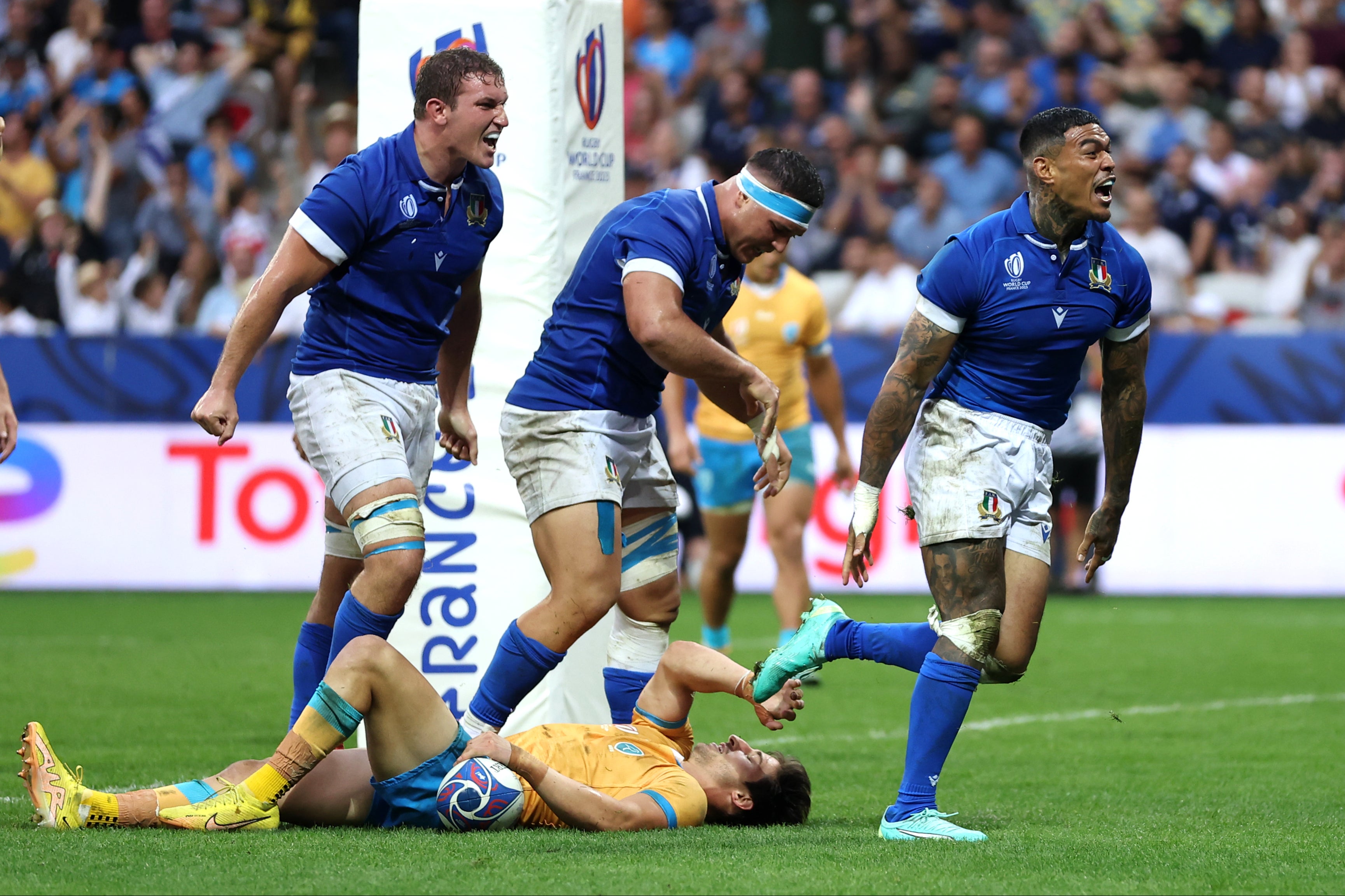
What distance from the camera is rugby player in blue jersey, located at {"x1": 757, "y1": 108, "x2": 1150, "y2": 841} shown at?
549 cm

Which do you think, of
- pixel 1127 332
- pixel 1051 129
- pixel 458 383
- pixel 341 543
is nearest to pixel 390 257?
pixel 458 383

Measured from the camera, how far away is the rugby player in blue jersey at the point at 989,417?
5.49m

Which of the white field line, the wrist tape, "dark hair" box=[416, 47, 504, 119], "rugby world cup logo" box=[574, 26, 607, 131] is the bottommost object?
the white field line

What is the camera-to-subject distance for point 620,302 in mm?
5949

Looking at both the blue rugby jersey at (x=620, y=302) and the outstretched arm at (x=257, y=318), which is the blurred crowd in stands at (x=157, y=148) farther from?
the outstretched arm at (x=257, y=318)

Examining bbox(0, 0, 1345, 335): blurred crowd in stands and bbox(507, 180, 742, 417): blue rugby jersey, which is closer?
bbox(507, 180, 742, 417): blue rugby jersey

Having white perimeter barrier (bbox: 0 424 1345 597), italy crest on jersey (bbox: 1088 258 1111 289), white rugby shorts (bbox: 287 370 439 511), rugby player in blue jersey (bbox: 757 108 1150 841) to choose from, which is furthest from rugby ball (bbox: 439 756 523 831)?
white perimeter barrier (bbox: 0 424 1345 597)

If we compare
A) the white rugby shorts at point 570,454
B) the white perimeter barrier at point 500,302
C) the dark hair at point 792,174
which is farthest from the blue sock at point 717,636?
the dark hair at point 792,174

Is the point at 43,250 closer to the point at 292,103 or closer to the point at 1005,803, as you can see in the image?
the point at 292,103

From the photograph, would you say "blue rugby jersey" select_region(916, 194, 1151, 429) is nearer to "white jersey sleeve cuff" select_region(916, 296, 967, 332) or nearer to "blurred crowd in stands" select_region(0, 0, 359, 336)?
"white jersey sleeve cuff" select_region(916, 296, 967, 332)

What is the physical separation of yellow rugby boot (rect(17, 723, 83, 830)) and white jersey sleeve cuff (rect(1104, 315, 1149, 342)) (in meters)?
3.65

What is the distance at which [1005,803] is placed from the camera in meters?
6.25

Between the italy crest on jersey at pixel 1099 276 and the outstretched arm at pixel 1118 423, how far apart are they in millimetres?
249

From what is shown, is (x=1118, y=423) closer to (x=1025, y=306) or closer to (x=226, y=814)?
(x=1025, y=306)
